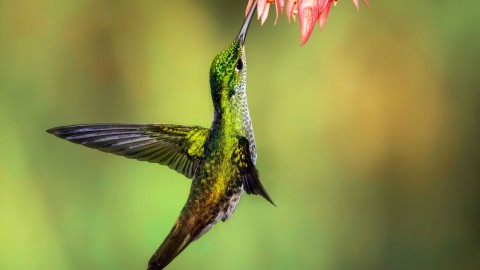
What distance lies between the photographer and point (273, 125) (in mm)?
2391

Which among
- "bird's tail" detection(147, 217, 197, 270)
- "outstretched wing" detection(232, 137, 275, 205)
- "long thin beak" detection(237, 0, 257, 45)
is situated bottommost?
"bird's tail" detection(147, 217, 197, 270)

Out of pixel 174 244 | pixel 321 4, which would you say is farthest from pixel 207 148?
pixel 321 4

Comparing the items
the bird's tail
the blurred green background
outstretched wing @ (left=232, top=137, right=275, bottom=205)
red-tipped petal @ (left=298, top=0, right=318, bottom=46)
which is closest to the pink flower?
red-tipped petal @ (left=298, top=0, right=318, bottom=46)

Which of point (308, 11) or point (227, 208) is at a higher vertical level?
point (308, 11)

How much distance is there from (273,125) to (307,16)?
1.38 metres

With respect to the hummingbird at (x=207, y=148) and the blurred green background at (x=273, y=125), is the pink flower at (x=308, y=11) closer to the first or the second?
the hummingbird at (x=207, y=148)

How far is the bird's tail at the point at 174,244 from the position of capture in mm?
965

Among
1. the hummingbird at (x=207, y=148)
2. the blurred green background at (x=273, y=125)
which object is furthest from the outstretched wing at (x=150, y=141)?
the blurred green background at (x=273, y=125)

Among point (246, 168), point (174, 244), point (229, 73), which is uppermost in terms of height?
point (229, 73)

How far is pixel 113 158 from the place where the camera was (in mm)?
2361

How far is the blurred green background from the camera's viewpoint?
7.57 ft

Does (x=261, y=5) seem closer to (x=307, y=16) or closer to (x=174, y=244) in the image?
(x=307, y=16)

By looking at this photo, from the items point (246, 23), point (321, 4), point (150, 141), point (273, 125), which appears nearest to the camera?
point (246, 23)

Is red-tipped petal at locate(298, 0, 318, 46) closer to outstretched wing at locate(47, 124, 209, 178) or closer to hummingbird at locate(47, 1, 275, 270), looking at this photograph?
hummingbird at locate(47, 1, 275, 270)
